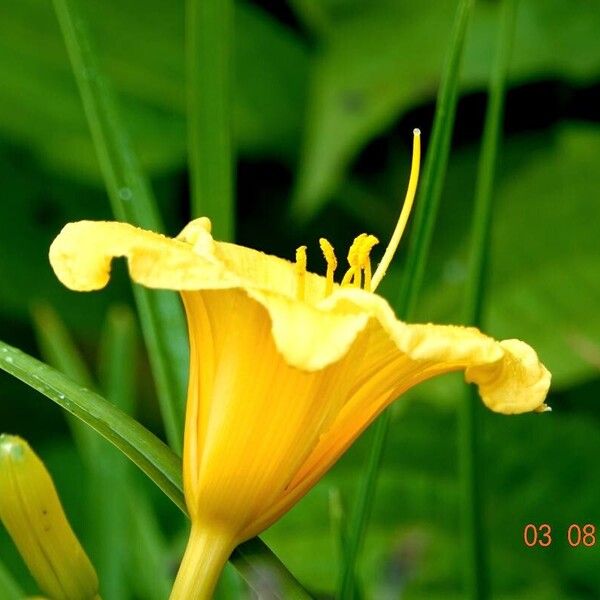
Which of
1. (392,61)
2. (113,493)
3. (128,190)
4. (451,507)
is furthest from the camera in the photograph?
(392,61)

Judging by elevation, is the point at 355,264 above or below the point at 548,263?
below

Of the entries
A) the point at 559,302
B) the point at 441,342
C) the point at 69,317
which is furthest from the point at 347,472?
the point at 441,342

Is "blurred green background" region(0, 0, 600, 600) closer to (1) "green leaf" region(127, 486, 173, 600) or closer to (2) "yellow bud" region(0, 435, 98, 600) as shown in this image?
(1) "green leaf" region(127, 486, 173, 600)

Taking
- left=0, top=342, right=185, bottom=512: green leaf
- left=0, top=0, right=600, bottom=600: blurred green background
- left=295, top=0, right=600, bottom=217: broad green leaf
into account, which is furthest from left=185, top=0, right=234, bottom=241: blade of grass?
left=295, top=0, right=600, bottom=217: broad green leaf

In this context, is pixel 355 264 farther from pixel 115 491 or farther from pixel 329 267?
pixel 115 491

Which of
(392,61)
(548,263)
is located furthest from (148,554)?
(392,61)

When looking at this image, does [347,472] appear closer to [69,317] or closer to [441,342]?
[69,317]

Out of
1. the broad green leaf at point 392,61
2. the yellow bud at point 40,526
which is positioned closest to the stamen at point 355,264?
the yellow bud at point 40,526
